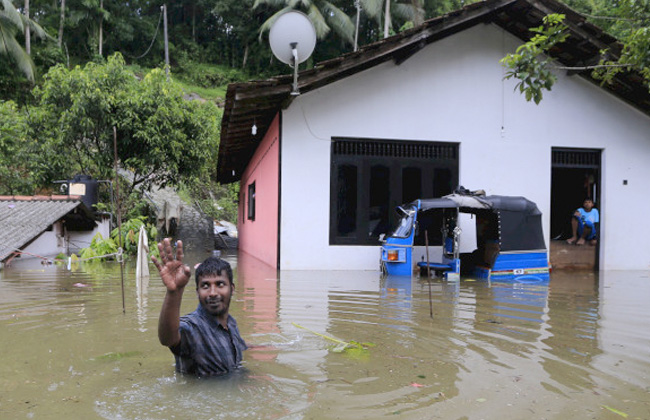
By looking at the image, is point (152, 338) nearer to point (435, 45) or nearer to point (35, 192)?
point (435, 45)

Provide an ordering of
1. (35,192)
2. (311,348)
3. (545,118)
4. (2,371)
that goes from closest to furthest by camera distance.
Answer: (2,371) < (311,348) < (545,118) < (35,192)

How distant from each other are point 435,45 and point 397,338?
8.68 m

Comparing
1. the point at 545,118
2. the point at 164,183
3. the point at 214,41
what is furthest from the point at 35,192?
the point at 214,41

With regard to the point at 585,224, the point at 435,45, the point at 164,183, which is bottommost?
the point at 585,224

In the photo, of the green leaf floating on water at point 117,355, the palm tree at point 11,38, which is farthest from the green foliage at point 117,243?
the palm tree at point 11,38

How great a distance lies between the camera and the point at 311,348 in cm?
473

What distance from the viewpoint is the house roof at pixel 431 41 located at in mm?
10430

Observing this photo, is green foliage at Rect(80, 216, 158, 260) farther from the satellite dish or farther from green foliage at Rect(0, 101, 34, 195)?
the satellite dish

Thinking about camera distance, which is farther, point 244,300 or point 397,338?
point 244,300

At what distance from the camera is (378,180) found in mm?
11930

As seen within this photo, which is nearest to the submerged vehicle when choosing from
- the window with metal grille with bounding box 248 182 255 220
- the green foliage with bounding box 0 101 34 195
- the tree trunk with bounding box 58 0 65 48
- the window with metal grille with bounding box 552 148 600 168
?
the window with metal grille with bounding box 552 148 600 168

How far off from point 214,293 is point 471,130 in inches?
388

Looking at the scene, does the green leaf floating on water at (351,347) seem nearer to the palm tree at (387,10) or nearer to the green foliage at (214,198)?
the green foliage at (214,198)

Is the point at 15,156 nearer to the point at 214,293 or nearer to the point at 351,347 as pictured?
the point at 351,347
